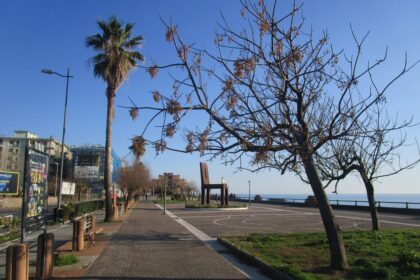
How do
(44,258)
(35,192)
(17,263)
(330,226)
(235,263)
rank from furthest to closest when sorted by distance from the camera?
(235,263) → (330,226) → (44,258) → (35,192) → (17,263)

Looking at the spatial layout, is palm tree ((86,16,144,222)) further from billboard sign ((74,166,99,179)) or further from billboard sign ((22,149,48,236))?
billboard sign ((74,166,99,179))

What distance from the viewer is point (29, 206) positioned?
8.62m

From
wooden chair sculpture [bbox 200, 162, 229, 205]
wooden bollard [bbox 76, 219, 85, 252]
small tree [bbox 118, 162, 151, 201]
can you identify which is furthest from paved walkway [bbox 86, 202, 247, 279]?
small tree [bbox 118, 162, 151, 201]

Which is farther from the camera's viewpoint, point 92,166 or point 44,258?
point 92,166

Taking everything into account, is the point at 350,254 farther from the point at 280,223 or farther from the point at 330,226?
the point at 280,223

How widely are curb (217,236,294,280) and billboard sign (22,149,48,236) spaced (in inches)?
192

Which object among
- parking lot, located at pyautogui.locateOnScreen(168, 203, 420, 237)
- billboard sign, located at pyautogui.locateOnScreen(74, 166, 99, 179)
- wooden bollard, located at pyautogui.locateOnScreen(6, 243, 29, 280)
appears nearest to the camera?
wooden bollard, located at pyautogui.locateOnScreen(6, 243, 29, 280)

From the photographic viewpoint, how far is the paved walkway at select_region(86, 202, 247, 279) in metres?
9.94

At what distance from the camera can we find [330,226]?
1010cm

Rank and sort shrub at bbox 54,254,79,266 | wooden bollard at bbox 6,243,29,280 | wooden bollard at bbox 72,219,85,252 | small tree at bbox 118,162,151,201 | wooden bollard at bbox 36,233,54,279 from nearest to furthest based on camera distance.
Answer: wooden bollard at bbox 6,243,29,280 < wooden bollard at bbox 36,233,54,279 < shrub at bbox 54,254,79,266 < wooden bollard at bbox 72,219,85,252 < small tree at bbox 118,162,151,201

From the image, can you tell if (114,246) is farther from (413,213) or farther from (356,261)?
(413,213)

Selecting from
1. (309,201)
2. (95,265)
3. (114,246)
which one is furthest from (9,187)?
(309,201)

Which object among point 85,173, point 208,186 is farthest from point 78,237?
point 85,173

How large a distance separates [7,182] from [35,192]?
2623 cm
